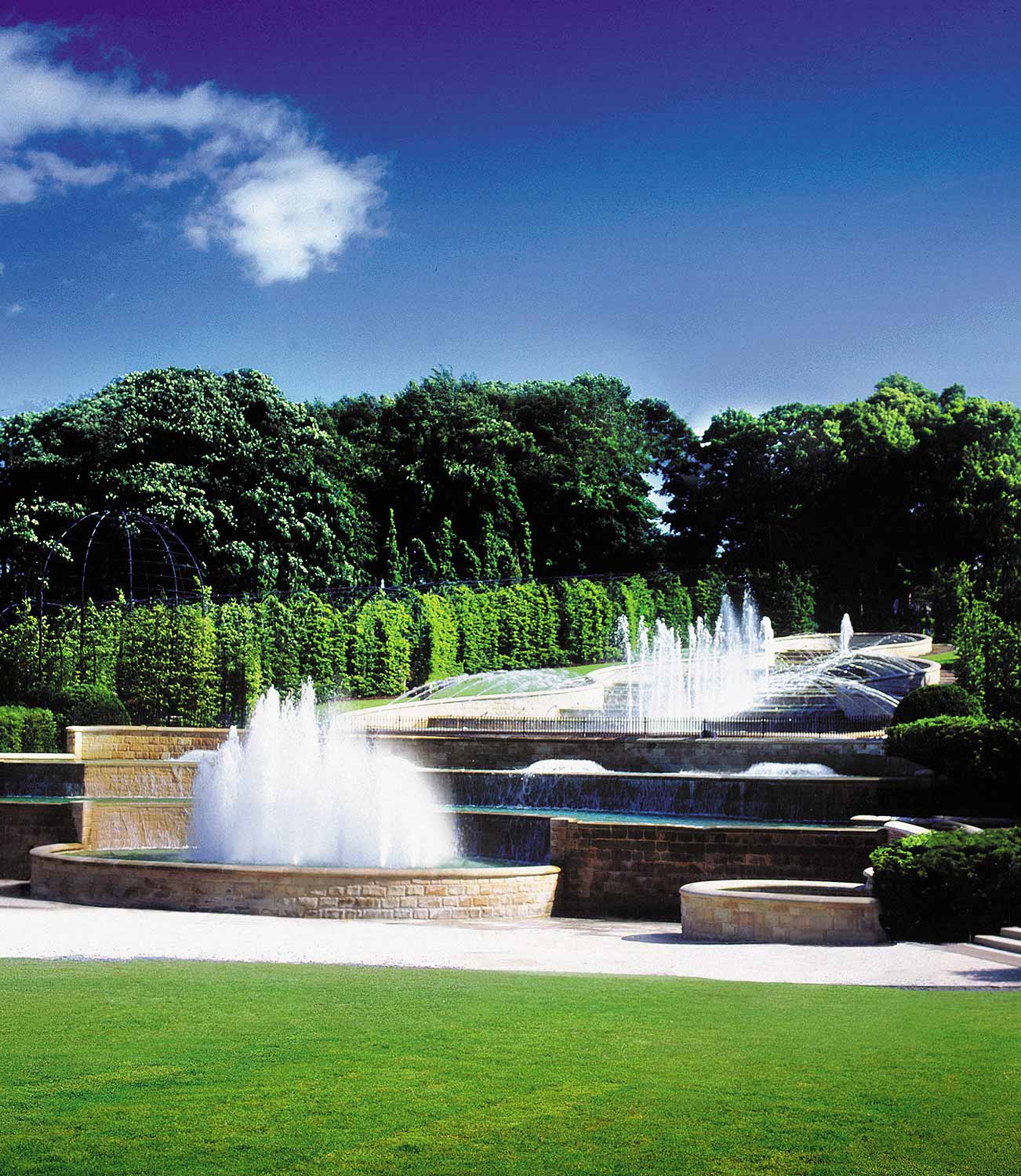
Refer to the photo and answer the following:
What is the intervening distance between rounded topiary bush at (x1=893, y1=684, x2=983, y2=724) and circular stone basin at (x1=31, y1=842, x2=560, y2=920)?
11.1 meters

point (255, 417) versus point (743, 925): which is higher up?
point (255, 417)

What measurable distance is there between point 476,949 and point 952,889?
4451 mm

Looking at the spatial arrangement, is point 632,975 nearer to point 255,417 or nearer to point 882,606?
point 255,417

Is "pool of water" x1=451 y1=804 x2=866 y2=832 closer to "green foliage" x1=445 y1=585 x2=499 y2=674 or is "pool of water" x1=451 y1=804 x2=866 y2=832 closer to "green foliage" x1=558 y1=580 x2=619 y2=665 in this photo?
"green foliage" x1=445 y1=585 x2=499 y2=674

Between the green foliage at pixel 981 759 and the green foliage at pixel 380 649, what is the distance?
2005 cm

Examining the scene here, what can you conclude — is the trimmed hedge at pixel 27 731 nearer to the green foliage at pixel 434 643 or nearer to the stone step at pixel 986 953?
the green foliage at pixel 434 643

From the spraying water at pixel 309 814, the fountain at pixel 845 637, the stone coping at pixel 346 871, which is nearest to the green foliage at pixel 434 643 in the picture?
the fountain at pixel 845 637

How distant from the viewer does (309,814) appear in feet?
57.1

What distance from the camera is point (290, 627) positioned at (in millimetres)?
35344

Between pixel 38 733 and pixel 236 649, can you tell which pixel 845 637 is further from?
pixel 38 733

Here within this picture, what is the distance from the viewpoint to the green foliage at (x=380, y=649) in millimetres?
36344

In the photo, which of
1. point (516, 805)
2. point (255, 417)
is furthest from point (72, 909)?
point (255, 417)

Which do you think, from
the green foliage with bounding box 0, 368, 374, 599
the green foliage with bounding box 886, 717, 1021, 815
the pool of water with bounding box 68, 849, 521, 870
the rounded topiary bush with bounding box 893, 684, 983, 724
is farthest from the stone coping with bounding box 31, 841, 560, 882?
the green foliage with bounding box 0, 368, 374, 599

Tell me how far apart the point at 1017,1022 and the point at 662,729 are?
81.5 feet
